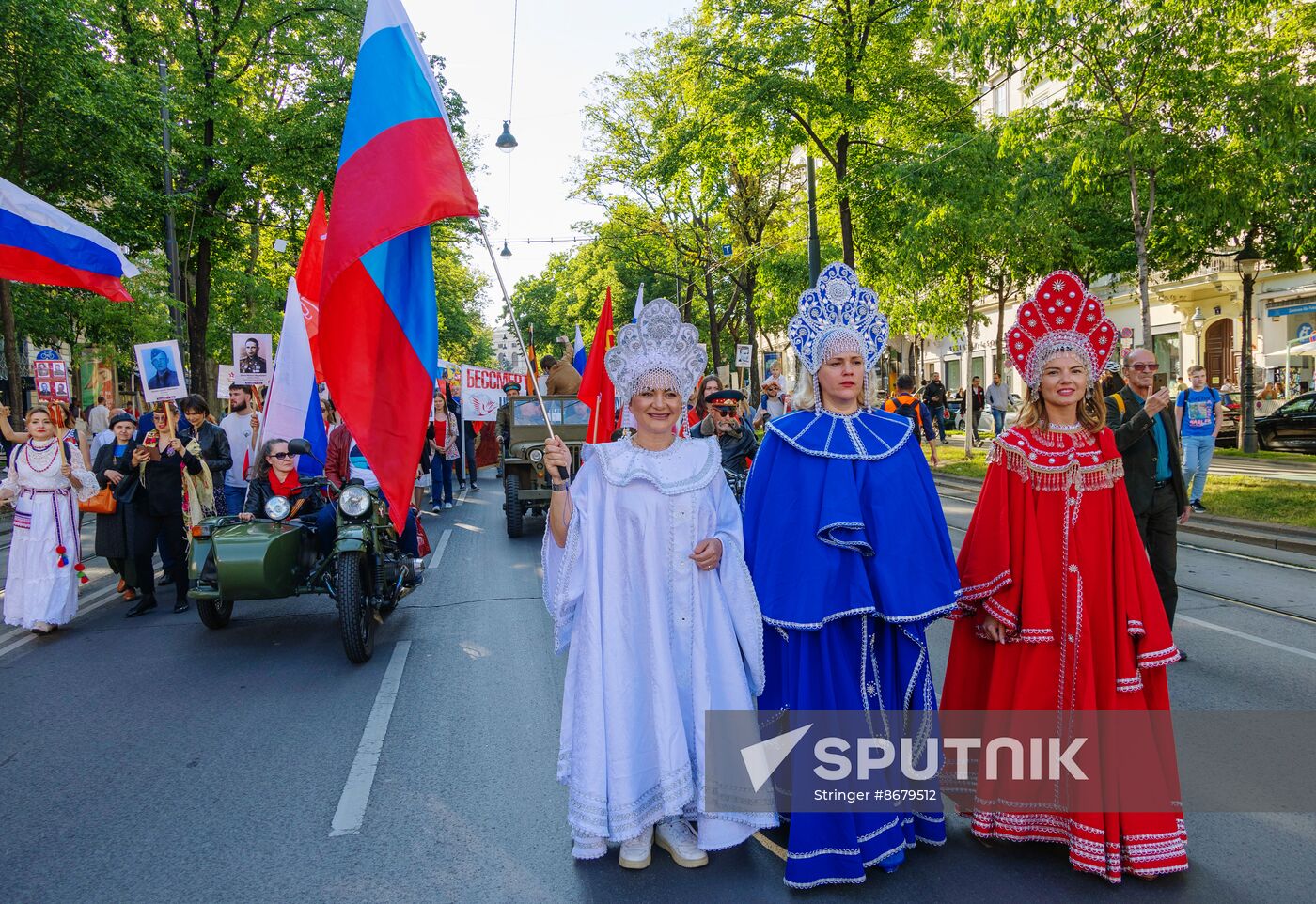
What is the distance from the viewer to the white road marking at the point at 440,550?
10.8 m

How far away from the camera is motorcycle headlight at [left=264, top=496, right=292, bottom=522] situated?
7.04 meters

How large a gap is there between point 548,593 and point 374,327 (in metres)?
1.38

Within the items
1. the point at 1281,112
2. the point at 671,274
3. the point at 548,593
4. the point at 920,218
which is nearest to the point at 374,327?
the point at 548,593

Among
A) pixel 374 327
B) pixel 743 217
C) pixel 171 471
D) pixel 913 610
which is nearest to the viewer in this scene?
pixel 913 610

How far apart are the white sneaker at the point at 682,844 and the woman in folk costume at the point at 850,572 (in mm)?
350

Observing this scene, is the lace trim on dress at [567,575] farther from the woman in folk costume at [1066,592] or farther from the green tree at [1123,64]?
the green tree at [1123,64]

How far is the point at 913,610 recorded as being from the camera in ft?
11.5

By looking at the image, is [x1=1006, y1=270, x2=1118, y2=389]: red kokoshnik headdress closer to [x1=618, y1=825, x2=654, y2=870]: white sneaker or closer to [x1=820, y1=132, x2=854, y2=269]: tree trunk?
[x1=618, y1=825, x2=654, y2=870]: white sneaker

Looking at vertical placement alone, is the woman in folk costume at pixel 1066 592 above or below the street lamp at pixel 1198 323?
→ below

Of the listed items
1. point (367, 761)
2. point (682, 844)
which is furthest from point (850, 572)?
point (367, 761)

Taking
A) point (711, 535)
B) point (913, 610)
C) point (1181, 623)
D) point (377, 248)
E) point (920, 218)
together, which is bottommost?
point (1181, 623)

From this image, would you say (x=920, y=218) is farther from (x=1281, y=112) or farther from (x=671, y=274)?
(x=671, y=274)

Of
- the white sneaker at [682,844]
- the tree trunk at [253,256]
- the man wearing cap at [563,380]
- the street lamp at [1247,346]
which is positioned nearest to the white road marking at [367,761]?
the white sneaker at [682,844]

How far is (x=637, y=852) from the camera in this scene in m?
3.59
